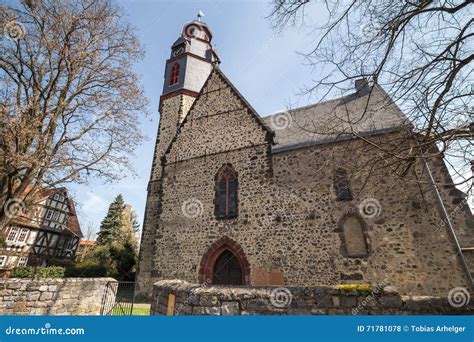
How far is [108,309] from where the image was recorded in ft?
26.2

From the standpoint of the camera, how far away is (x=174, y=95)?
612 inches

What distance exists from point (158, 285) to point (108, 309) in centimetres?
498

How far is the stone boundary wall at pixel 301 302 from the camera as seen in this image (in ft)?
10.5

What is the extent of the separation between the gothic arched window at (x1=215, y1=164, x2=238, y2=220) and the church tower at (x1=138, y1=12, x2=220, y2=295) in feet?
11.6

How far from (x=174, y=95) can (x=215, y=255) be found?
10.7 meters

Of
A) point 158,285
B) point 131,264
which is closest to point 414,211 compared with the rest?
point 158,285

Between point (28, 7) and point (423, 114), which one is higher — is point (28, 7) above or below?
above

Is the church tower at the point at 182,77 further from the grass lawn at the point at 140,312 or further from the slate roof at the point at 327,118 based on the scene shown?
the grass lawn at the point at 140,312

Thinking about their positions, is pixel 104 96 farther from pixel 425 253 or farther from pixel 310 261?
pixel 425 253

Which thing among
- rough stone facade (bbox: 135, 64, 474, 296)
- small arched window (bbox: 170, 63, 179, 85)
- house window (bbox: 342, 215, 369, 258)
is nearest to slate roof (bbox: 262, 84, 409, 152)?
rough stone facade (bbox: 135, 64, 474, 296)

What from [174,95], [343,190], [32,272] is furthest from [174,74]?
[32,272]

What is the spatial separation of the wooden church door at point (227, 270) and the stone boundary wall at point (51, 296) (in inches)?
159

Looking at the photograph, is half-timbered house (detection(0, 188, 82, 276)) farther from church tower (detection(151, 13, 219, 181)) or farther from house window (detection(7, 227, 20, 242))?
church tower (detection(151, 13, 219, 181))

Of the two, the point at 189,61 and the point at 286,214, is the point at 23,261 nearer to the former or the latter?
the point at 189,61
